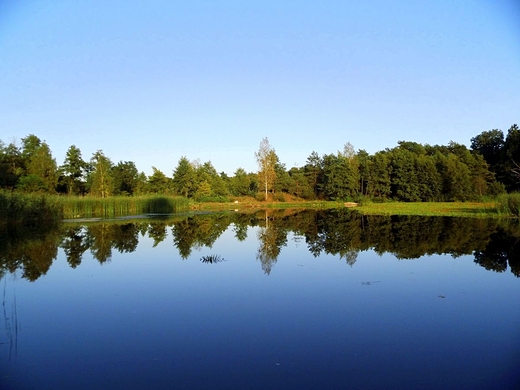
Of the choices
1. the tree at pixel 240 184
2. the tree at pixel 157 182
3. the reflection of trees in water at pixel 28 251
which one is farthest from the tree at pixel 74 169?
the reflection of trees in water at pixel 28 251

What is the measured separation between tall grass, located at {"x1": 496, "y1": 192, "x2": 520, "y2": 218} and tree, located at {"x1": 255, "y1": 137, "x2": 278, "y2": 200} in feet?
99.6

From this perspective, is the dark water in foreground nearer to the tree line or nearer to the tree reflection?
the tree reflection

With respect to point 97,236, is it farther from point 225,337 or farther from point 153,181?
point 153,181

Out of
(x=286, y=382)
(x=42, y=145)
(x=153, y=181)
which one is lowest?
(x=286, y=382)

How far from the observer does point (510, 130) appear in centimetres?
4809

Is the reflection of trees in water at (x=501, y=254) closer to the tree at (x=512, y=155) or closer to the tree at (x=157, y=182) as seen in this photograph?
the tree at (x=512, y=155)

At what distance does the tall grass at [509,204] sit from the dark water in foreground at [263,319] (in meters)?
11.3

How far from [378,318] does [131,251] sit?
9757 mm

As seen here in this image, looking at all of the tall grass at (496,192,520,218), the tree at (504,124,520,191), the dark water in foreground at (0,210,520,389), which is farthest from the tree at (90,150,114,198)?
the tree at (504,124,520,191)

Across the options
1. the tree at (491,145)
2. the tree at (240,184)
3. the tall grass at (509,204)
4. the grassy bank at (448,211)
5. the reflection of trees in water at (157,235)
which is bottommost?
the reflection of trees in water at (157,235)

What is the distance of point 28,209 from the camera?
Result: 72.4ft

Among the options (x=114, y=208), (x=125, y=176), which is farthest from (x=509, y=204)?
(x=125, y=176)

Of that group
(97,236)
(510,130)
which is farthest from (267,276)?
(510,130)

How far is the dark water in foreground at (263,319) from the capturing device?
4.33 meters
